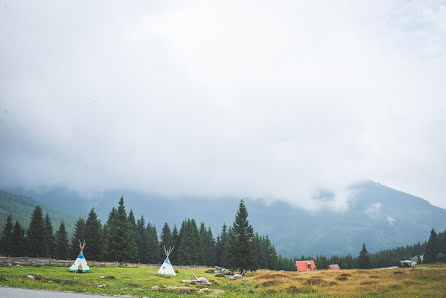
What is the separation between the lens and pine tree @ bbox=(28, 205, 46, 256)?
78.1 meters

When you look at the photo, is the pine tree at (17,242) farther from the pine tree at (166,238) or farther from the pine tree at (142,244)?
the pine tree at (166,238)

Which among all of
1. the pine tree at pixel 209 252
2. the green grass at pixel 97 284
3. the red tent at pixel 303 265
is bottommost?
the red tent at pixel 303 265

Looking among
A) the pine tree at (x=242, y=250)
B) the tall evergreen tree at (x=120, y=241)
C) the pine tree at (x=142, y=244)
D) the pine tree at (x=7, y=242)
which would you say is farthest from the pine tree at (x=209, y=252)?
the pine tree at (x=7, y=242)

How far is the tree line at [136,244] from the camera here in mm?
66438

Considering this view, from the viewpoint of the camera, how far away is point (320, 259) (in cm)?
13700

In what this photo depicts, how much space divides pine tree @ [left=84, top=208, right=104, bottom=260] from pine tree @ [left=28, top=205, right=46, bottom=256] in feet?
33.9

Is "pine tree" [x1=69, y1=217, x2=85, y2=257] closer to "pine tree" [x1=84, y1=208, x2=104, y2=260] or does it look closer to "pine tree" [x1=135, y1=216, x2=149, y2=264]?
"pine tree" [x1=84, y1=208, x2=104, y2=260]

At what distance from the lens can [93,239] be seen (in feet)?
270

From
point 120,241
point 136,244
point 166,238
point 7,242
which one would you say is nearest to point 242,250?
point 120,241

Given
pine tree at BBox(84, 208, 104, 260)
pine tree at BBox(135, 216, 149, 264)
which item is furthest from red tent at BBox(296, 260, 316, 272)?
pine tree at BBox(84, 208, 104, 260)

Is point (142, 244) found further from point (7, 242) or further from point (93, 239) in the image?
point (7, 242)

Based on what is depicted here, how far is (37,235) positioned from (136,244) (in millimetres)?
28983

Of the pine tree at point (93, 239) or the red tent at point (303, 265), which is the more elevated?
the pine tree at point (93, 239)

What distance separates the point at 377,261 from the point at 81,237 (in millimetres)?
109077
